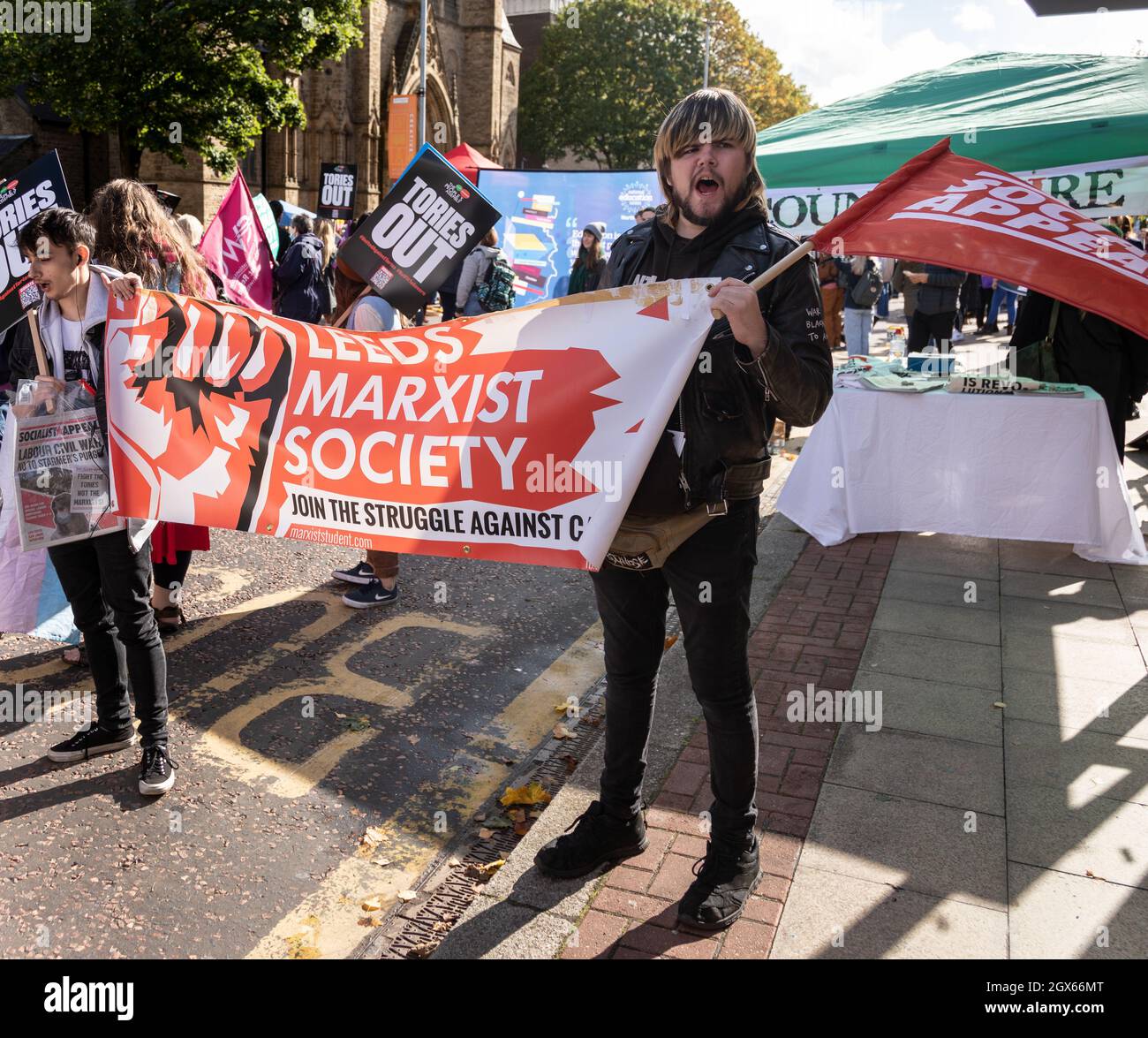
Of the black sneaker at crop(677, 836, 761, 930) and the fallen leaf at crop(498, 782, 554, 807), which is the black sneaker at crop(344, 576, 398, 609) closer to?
the fallen leaf at crop(498, 782, 554, 807)

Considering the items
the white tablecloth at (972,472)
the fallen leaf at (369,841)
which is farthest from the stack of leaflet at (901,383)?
the fallen leaf at (369,841)

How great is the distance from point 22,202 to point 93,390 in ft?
5.16

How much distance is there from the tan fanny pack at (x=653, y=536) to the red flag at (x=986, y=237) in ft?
2.82

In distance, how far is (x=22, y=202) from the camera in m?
4.87

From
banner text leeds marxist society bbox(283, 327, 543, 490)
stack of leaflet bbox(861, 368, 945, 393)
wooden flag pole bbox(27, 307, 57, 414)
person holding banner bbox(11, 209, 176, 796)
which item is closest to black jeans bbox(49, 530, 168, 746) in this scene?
person holding banner bbox(11, 209, 176, 796)

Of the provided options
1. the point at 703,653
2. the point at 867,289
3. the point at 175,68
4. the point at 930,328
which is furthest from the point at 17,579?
the point at 175,68

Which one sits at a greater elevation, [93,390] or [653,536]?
[93,390]

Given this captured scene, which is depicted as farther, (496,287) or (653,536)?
(496,287)

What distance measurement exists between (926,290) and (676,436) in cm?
820

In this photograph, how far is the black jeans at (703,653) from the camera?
294 centimetres

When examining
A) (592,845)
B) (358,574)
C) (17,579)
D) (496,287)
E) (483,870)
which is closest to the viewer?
(592,845)

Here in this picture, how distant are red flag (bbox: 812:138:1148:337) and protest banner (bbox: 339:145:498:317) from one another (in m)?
2.74

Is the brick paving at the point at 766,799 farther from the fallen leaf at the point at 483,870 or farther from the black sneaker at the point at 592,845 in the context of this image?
the fallen leaf at the point at 483,870

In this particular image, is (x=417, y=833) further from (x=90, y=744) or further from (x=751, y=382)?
(x=751, y=382)
